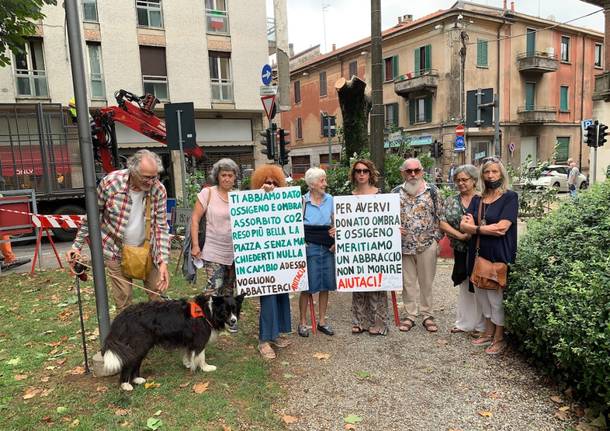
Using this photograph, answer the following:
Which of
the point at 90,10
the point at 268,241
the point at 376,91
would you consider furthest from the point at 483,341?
the point at 90,10

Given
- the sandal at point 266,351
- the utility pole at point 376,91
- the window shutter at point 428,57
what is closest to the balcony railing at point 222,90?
the window shutter at point 428,57

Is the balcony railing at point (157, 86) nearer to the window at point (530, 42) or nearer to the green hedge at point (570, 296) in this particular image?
the green hedge at point (570, 296)

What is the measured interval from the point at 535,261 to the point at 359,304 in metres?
1.87

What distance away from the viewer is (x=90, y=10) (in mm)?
20078

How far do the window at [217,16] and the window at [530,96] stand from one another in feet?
78.0

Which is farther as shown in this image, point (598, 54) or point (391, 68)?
point (598, 54)

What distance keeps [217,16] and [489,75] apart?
20379 millimetres

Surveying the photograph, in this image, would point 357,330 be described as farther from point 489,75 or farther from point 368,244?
point 489,75

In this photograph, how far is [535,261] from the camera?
4062mm

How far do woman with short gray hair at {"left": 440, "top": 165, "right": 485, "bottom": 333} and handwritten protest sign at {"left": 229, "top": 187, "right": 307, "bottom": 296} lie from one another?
1542 mm

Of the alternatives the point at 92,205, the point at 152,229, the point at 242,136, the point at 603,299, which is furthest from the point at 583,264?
the point at 242,136

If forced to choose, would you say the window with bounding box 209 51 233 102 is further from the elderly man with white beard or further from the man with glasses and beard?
the man with glasses and beard

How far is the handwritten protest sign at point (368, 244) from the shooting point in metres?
4.75

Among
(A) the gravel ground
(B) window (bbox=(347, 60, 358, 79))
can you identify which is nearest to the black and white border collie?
(A) the gravel ground
